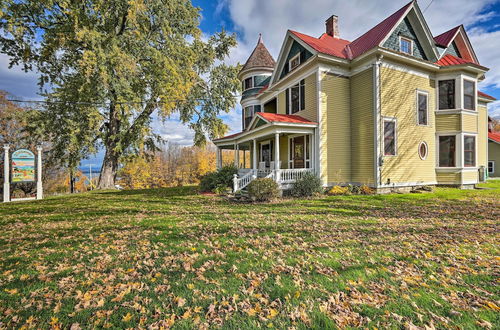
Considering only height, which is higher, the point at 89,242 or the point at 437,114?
the point at 437,114

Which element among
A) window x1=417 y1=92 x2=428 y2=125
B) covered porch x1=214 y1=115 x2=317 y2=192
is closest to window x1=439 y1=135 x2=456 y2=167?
window x1=417 y1=92 x2=428 y2=125

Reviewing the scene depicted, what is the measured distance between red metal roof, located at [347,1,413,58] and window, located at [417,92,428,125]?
4.11m

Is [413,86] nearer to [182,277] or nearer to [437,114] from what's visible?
[437,114]

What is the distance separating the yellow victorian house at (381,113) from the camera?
39.0ft

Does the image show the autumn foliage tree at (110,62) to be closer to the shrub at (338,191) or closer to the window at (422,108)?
the shrub at (338,191)

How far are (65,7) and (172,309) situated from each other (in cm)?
1715

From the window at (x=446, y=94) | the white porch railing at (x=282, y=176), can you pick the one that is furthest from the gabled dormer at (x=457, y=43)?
the white porch railing at (x=282, y=176)

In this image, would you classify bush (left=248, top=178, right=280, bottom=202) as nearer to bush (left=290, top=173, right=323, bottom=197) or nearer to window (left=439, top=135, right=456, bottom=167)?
bush (left=290, top=173, right=323, bottom=197)

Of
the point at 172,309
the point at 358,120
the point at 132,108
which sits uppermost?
the point at 132,108

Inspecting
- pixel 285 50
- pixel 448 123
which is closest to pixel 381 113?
pixel 448 123

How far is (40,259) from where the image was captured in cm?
402

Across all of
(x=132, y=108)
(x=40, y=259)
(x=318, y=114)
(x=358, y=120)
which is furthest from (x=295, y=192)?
(x=132, y=108)

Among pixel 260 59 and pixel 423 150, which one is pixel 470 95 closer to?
pixel 423 150

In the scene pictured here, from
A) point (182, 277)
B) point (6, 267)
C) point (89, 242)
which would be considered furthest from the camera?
point (89, 242)
